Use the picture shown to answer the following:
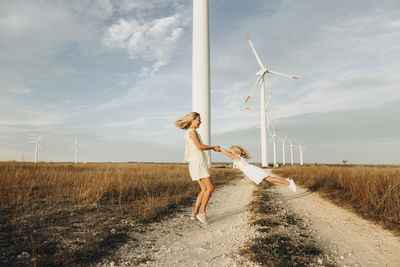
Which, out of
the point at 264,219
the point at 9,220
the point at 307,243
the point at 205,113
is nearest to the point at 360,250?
the point at 307,243

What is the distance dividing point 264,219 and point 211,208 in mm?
2459

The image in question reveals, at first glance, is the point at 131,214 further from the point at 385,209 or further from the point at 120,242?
the point at 385,209

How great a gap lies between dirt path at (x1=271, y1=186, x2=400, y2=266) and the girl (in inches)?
42.2

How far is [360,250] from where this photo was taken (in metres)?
3.83

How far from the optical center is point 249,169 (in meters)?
5.82

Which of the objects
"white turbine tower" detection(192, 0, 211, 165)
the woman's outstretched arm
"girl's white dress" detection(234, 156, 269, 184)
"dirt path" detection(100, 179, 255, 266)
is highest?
"white turbine tower" detection(192, 0, 211, 165)

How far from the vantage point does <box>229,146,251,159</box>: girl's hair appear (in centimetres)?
602

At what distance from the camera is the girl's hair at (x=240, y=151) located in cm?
602

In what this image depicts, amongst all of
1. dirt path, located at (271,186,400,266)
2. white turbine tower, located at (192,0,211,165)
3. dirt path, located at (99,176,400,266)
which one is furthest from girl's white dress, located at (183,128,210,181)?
white turbine tower, located at (192,0,211,165)

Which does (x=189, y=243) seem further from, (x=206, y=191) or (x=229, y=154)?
(x=229, y=154)

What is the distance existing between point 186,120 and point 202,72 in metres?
18.4

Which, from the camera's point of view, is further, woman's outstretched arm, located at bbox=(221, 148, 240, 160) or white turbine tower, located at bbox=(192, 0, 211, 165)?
white turbine tower, located at bbox=(192, 0, 211, 165)

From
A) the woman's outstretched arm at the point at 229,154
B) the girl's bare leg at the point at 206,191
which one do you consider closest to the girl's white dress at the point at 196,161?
the girl's bare leg at the point at 206,191

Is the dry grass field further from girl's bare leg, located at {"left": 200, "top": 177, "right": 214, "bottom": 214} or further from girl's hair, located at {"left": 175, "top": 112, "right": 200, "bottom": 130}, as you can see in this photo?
girl's hair, located at {"left": 175, "top": 112, "right": 200, "bottom": 130}
